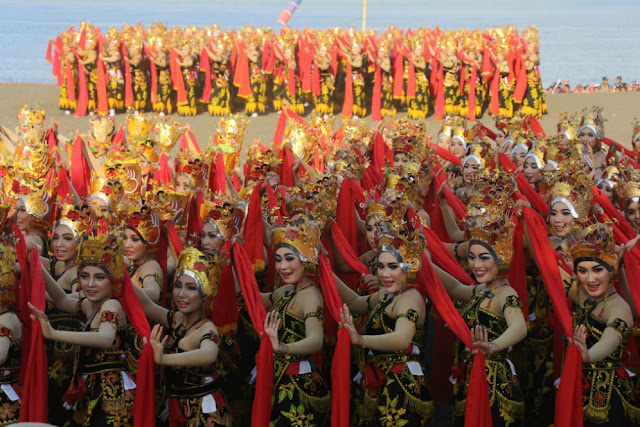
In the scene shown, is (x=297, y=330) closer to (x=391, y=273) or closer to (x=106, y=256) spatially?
(x=391, y=273)

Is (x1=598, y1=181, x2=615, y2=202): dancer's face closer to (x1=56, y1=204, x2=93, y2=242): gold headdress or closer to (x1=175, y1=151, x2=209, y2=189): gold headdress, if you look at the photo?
(x1=175, y1=151, x2=209, y2=189): gold headdress

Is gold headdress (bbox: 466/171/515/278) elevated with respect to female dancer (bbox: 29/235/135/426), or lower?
elevated

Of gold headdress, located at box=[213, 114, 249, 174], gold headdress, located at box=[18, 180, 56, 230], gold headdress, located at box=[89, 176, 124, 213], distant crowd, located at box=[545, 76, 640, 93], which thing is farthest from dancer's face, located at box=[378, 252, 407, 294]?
distant crowd, located at box=[545, 76, 640, 93]

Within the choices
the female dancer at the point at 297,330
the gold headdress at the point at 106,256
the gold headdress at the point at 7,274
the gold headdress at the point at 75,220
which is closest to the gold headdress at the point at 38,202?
the gold headdress at the point at 75,220

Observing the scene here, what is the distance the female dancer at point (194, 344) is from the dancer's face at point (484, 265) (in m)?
1.38

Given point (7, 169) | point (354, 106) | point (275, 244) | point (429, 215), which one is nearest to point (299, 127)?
point (429, 215)

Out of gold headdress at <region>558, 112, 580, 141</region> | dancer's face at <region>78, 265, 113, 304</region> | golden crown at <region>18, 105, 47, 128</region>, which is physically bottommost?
dancer's face at <region>78, 265, 113, 304</region>

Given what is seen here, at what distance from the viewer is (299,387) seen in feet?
13.8

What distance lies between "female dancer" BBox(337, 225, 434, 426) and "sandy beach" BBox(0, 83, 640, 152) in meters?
9.78

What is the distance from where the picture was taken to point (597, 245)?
13.8 feet

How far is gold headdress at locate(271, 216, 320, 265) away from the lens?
4.34 meters

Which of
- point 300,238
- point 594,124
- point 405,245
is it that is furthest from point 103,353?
point 594,124

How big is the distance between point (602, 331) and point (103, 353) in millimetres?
2553

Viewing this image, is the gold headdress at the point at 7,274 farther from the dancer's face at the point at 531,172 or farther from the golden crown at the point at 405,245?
the dancer's face at the point at 531,172
